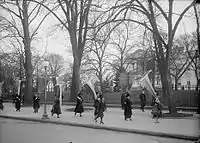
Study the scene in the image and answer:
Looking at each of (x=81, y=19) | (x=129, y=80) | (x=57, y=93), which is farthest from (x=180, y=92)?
(x=57, y=93)

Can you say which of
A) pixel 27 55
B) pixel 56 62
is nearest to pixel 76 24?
pixel 27 55

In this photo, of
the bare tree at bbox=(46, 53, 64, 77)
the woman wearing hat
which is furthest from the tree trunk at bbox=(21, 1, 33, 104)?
the bare tree at bbox=(46, 53, 64, 77)

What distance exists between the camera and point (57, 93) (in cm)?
1766

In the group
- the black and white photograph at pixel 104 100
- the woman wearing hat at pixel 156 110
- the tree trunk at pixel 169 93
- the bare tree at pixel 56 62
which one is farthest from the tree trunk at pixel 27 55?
the bare tree at pixel 56 62

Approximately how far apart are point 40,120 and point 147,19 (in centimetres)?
963

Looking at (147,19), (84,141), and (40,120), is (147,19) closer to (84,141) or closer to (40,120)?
(40,120)

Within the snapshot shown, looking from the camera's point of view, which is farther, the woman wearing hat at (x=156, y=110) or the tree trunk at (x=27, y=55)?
the tree trunk at (x=27, y=55)

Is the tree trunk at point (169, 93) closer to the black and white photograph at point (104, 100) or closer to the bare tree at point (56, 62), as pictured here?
the black and white photograph at point (104, 100)

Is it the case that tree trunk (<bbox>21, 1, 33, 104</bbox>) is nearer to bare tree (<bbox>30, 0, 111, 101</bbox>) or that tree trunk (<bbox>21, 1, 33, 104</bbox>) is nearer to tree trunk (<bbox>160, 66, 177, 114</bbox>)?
bare tree (<bbox>30, 0, 111, 101</bbox>)

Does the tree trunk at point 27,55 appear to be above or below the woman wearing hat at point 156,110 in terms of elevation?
above

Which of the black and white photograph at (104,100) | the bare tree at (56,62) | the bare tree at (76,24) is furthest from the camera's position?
the bare tree at (56,62)

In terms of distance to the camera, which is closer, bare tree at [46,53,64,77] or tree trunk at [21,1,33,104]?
tree trunk at [21,1,33,104]

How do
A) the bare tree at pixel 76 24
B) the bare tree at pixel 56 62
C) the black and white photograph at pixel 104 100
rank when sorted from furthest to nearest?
the bare tree at pixel 56 62 → the bare tree at pixel 76 24 → the black and white photograph at pixel 104 100

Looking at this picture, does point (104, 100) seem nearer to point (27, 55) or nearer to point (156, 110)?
point (156, 110)
